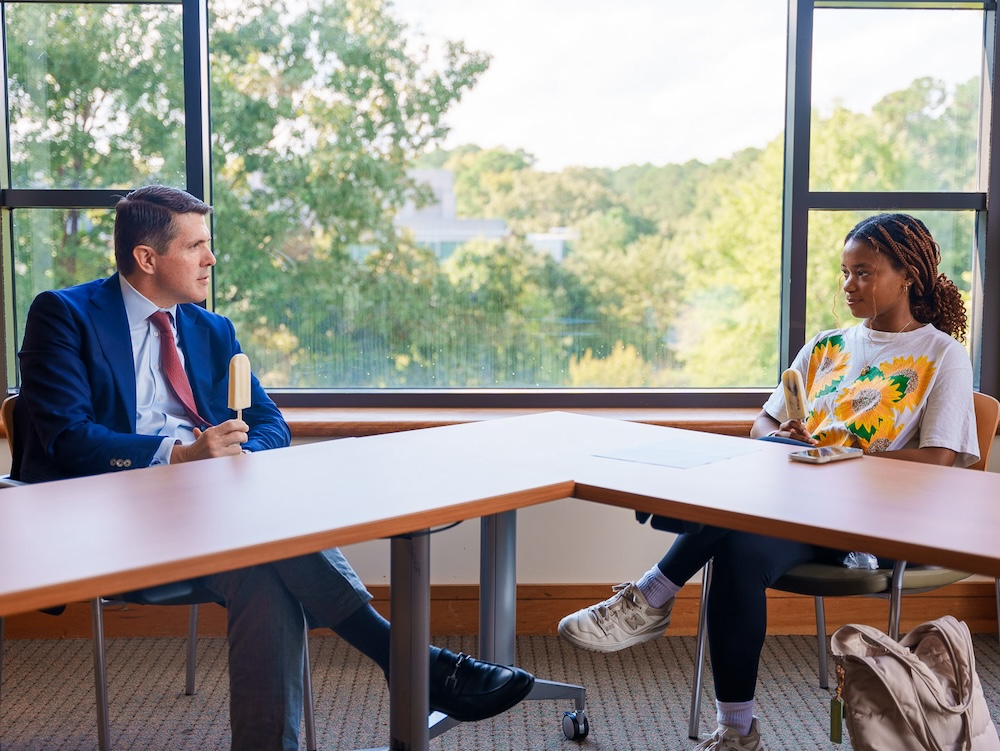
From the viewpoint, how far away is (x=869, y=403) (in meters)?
2.30

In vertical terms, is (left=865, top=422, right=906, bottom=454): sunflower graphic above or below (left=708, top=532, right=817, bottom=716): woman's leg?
above

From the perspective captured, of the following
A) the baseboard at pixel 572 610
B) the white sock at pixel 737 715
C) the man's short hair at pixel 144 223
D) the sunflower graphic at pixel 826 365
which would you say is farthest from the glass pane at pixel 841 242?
the man's short hair at pixel 144 223

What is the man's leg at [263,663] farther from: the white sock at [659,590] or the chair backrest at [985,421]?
the chair backrest at [985,421]

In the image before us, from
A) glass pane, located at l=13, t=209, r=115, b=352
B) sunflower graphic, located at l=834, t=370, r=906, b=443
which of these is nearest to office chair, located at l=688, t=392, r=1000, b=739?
sunflower graphic, located at l=834, t=370, r=906, b=443

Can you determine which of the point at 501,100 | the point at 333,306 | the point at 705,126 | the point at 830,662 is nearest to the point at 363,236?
the point at 333,306

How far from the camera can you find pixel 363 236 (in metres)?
3.23

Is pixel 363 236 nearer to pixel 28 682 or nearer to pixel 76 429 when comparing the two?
pixel 76 429

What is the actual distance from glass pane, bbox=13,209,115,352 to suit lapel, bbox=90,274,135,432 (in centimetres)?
100

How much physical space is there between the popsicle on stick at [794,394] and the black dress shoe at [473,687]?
29.3 inches

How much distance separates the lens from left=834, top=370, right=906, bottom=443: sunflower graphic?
2.28 metres

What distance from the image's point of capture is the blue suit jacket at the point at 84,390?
6.72 ft

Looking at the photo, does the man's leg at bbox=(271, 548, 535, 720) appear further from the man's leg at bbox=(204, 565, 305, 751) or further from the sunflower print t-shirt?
the sunflower print t-shirt

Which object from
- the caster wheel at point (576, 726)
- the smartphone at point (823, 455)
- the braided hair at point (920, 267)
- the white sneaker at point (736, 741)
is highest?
the braided hair at point (920, 267)

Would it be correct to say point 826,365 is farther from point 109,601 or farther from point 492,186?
point 109,601
